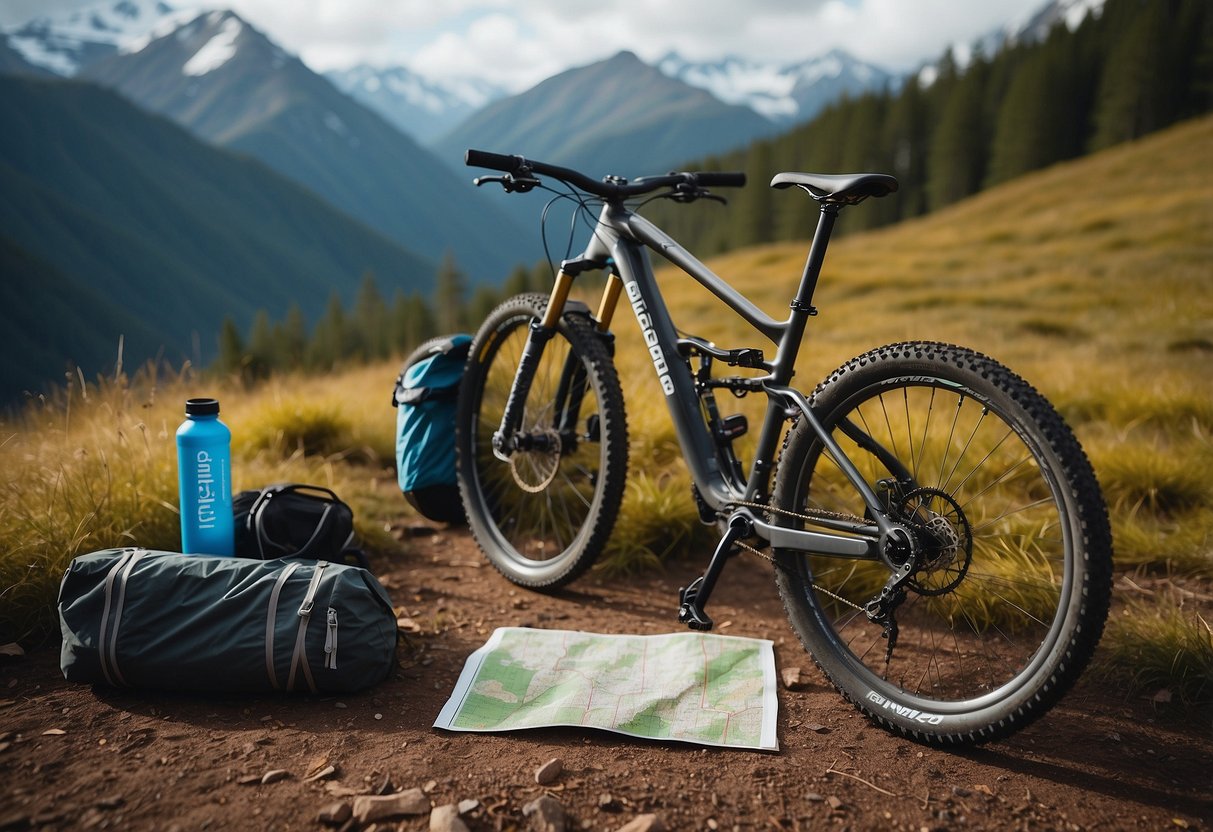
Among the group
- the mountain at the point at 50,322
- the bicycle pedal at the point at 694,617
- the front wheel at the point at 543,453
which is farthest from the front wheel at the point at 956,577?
the mountain at the point at 50,322

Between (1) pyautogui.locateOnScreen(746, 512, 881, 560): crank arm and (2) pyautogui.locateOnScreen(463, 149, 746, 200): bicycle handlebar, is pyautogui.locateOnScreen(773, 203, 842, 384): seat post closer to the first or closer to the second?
(1) pyautogui.locateOnScreen(746, 512, 881, 560): crank arm

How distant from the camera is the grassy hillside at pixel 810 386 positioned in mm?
3111

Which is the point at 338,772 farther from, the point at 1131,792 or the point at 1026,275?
the point at 1026,275

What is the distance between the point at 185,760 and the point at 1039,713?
2.34 meters

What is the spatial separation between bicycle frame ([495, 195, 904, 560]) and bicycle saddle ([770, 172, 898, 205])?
0.04 metres

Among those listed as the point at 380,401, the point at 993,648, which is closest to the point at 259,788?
the point at 993,648

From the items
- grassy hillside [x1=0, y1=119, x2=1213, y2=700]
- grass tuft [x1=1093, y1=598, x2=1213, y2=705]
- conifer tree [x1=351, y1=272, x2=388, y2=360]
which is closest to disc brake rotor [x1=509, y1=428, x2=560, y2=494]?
grassy hillside [x1=0, y1=119, x2=1213, y2=700]

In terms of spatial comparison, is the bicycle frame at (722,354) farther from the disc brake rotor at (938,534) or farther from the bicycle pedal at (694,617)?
the bicycle pedal at (694,617)

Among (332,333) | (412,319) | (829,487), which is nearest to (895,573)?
(829,487)

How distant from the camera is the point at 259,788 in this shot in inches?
83.3

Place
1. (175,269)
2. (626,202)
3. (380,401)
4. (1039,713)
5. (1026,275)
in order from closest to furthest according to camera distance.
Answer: (1039,713)
(626,202)
(380,401)
(1026,275)
(175,269)

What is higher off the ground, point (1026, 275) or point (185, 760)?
point (1026, 275)

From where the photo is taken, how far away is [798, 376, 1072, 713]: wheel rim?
223 cm

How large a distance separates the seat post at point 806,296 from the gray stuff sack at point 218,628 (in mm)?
1636
